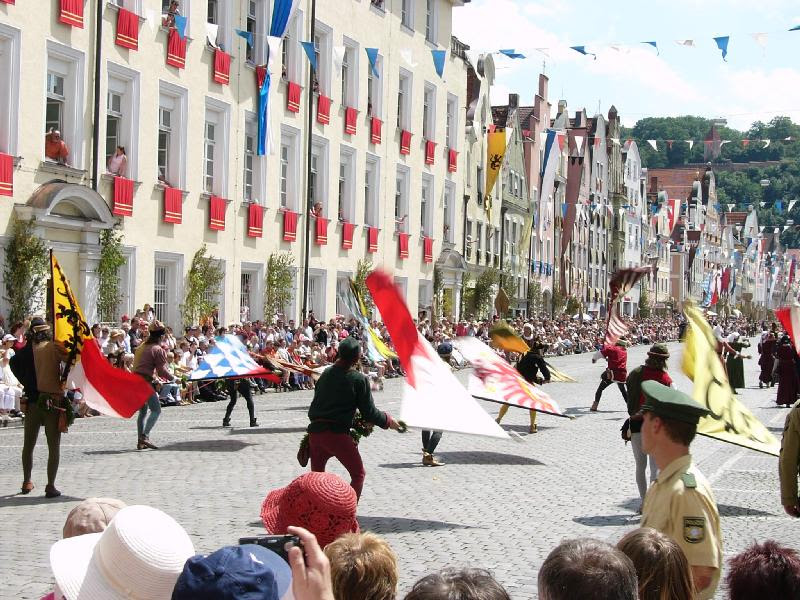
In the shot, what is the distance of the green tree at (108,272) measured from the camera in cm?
2633

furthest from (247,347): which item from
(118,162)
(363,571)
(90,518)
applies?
(363,571)

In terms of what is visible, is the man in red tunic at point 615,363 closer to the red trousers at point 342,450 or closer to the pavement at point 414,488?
the pavement at point 414,488

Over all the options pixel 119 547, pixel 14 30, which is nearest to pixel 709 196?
pixel 14 30

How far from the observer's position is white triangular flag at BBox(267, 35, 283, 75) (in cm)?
3098

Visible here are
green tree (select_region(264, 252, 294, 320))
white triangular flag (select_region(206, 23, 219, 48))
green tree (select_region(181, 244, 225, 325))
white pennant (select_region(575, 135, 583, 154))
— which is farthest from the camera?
white pennant (select_region(575, 135, 583, 154))

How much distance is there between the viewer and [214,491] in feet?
40.9

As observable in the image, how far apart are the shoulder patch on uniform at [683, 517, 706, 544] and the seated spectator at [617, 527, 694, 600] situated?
3.06ft

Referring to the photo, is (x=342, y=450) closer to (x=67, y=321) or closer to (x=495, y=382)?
(x=67, y=321)

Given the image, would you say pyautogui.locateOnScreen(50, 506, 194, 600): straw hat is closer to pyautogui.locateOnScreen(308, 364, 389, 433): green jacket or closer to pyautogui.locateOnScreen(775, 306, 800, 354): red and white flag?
pyautogui.locateOnScreen(308, 364, 389, 433): green jacket

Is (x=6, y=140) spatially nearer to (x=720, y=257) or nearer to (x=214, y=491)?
(x=214, y=491)

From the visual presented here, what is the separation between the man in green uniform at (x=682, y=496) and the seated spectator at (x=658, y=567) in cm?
95

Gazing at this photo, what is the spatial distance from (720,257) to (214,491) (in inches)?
5313

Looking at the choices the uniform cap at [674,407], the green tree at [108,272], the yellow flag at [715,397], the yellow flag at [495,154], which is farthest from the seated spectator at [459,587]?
the yellow flag at [495,154]

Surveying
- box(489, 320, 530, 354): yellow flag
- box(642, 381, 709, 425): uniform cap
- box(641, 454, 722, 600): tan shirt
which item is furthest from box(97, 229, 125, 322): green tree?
box(641, 454, 722, 600): tan shirt
